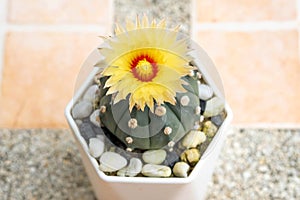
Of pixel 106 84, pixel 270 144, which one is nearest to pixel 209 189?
pixel 270 144

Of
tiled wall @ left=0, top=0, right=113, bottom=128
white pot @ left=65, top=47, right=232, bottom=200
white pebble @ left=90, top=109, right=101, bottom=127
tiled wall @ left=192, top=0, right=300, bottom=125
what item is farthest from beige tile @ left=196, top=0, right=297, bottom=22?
white pebble @ left=90, top=109, right=101, bottom=127

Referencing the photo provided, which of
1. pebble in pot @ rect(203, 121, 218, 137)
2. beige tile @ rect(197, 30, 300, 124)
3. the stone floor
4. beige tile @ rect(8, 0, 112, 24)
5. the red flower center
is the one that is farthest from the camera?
beige tile @ rect(8, 0, 112, 24)

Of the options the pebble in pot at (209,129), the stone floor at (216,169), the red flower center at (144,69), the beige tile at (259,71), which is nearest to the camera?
the red flower center at (144,69)

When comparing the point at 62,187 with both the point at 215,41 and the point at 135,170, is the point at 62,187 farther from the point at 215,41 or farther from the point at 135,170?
the point at 215,41

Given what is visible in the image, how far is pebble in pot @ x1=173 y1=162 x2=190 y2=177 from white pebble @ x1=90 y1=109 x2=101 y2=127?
0.43 ft

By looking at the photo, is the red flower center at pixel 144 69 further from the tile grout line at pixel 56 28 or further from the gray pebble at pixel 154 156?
the tile grout line at pixel 56 28

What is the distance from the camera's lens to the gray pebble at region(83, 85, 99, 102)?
3.24 feet

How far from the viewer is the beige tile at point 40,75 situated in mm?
1263

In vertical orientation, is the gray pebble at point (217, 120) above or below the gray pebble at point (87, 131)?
above

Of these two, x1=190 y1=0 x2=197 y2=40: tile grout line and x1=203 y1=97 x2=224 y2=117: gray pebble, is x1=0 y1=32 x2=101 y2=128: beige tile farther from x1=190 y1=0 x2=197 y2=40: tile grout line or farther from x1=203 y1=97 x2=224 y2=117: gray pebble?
x1=203 y1=97 x2=224 y2=117: gray pebble

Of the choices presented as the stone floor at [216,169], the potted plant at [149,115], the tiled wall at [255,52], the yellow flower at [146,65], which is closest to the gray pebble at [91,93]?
the potted plant at [149,115]

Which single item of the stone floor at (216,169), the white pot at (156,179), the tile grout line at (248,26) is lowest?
the stone floor at (216,169)

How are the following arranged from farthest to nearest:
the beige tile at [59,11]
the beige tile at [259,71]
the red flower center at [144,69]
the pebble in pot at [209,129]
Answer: the beige tile at [59,11]
the beige tile at [259,71]
the pebble in pot at [209,129]
the red flower center at [144,69]

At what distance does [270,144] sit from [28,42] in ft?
1.81
